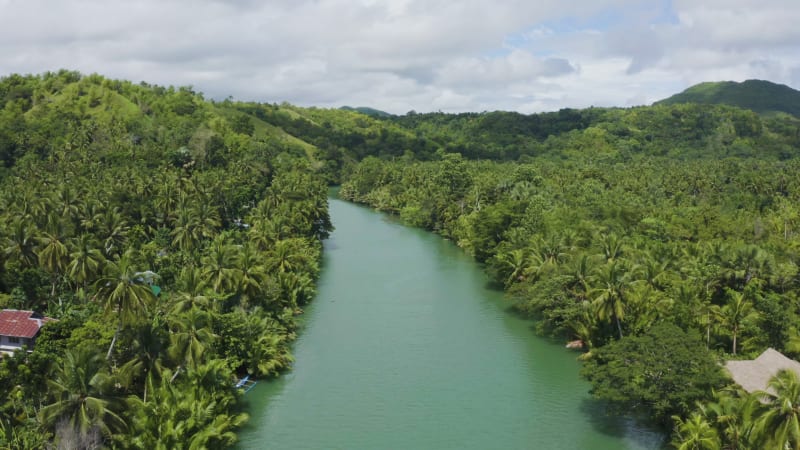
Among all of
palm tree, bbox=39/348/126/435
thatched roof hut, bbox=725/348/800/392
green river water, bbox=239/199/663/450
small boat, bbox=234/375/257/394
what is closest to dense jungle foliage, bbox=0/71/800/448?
palm tree, bbox=39/348/126/435

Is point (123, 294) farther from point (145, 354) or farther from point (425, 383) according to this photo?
point (425, 383)

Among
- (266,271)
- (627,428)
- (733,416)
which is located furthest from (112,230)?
(733,416)

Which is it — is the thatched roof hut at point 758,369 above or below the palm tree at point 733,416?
above

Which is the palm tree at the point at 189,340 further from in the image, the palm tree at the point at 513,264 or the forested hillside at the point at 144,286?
the palm tree at the point at 513,264

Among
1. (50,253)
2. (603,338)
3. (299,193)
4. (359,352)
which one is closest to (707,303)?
(603,338)

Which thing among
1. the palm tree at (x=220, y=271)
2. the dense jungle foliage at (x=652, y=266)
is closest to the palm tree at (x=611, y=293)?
the dense jungle foliage at (x=652, y=266)

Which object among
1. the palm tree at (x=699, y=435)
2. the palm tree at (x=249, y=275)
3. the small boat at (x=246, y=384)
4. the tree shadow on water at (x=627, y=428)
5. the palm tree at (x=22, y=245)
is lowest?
the tree shadow on water at (x=627, y=428)
